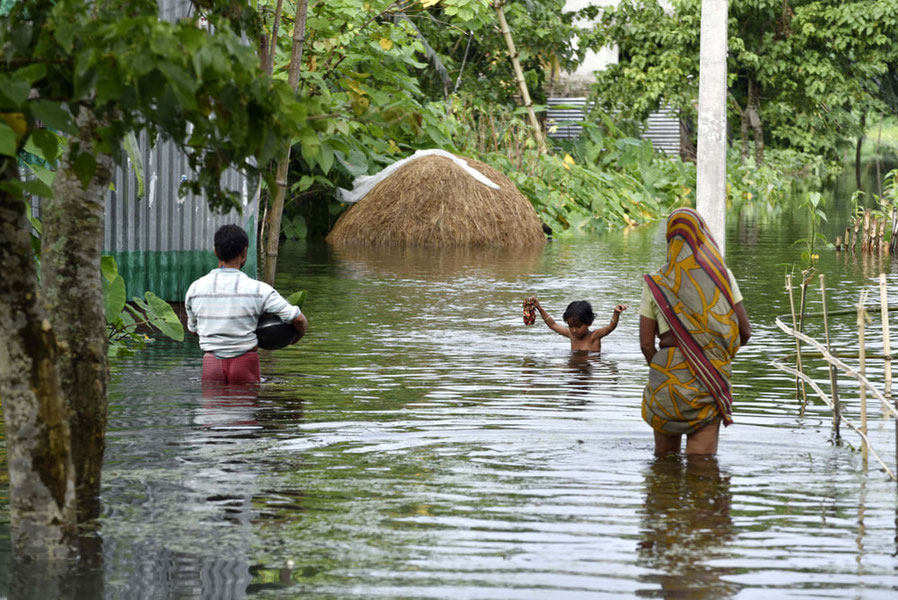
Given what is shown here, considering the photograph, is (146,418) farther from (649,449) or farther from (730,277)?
(730,277)

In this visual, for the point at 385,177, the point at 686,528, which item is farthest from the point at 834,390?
the point at 385,177

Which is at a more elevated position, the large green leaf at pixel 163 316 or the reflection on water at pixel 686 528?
the large green leaf at pixel 163 316

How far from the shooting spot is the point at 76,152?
4922 mm

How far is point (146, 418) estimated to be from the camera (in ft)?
27.6

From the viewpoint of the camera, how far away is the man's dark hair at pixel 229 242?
860cm

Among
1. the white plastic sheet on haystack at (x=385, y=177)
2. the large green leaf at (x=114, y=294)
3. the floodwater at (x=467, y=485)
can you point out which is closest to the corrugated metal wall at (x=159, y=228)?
the floodwater at (x=467, y=485)

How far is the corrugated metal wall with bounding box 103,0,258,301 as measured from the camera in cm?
1234

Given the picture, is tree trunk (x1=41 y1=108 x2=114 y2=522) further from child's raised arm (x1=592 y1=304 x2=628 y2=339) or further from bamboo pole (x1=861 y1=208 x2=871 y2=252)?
bamboo pole (x1=861 y1=208 x2=871 y2=252)

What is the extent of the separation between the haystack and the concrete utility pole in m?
12.0

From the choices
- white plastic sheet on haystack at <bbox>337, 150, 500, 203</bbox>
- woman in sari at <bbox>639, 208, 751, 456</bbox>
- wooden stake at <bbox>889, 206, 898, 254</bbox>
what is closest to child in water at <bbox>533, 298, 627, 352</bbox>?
woman in sari at <bbox>639, 208, 751, 456</bbox>

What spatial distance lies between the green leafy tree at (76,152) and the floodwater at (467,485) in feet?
1.51

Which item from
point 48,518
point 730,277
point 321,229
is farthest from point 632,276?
point 48,518

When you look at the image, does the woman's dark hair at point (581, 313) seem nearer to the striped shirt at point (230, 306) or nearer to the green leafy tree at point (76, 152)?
the striped shirt at point (230, 306)

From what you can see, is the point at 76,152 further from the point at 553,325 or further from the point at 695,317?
the point at 553,325
